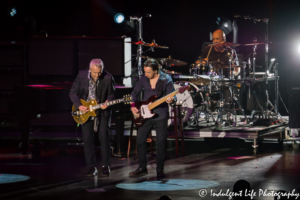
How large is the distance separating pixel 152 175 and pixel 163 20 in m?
7.17

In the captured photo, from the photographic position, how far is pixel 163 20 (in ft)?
38.3

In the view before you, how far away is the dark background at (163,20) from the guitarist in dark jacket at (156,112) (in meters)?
5.58

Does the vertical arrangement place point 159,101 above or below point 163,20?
below

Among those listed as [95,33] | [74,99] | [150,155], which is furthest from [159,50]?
[74,99]

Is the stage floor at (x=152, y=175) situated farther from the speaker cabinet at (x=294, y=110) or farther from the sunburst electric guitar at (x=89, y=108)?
the sunburst electric guitar at (x=89, y=108)

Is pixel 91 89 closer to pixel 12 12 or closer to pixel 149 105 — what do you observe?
pixel 149 105

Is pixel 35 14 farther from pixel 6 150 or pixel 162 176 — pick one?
pixel 162 176

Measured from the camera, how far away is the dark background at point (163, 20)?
1095 cm

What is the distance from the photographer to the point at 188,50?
1191 cm

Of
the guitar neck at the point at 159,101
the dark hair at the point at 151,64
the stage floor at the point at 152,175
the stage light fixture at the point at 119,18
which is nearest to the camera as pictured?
the stage floor at the point at 152,175

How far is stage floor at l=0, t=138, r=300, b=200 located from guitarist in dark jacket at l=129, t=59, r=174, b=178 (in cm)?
24

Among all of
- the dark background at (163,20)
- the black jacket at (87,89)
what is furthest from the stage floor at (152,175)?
the dark background at (163,20)

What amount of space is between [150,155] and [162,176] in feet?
7.36

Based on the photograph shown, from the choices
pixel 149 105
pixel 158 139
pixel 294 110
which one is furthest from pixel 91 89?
pixel 294 110
